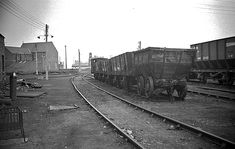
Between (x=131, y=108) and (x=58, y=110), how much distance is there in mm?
3276

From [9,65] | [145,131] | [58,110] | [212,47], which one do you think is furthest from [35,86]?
[9,65]

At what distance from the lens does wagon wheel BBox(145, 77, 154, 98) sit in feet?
34.9

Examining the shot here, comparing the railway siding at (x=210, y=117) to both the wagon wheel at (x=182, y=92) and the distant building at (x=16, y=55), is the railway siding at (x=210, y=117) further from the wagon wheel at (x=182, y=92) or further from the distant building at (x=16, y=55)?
the distant building at (x=16, y=55)

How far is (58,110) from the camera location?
29.2ft

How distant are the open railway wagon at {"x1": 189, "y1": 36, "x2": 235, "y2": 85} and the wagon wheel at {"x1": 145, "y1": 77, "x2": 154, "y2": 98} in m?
4.85

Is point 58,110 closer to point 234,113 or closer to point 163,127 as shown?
point 163,127

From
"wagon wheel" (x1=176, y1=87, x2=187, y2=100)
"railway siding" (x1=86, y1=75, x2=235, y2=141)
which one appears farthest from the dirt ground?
"wagon wheel" (x1=176, y1=87, x2=187, y2=100)

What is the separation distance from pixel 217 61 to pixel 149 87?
906cm

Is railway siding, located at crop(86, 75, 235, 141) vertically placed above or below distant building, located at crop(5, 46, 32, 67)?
below

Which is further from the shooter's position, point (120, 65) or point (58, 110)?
point (120, 65)

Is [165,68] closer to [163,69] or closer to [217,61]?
[163,69]

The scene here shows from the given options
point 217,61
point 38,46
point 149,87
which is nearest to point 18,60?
point 38,46

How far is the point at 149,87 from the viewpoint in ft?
35.3

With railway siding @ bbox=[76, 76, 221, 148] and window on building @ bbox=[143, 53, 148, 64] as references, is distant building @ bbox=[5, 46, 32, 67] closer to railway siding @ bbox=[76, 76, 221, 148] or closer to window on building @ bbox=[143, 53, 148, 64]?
window on building @ bbox=[143, 53, 148, 64]
